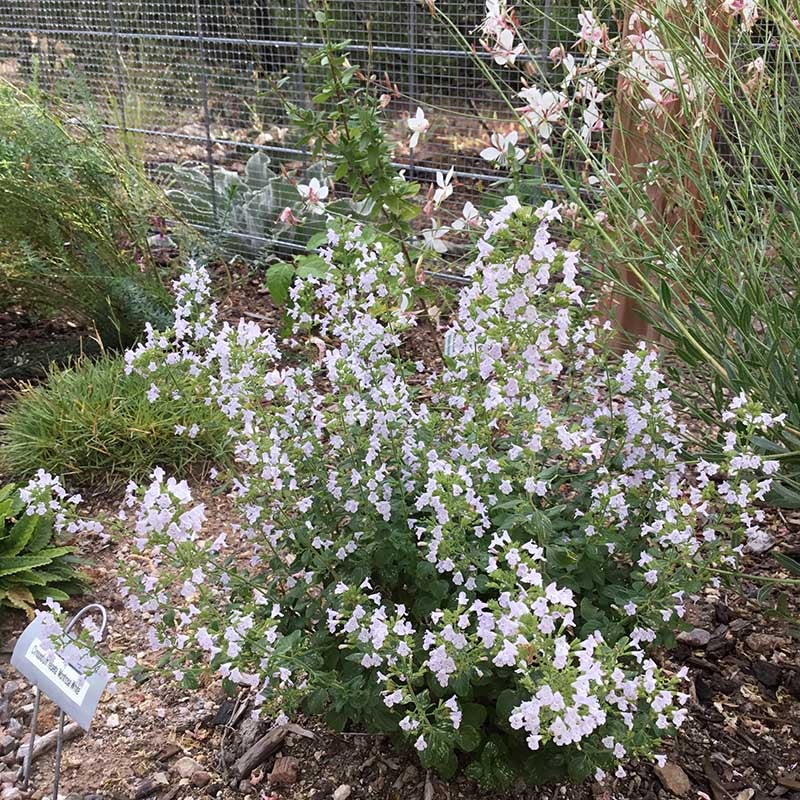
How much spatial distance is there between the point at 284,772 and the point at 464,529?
689 mm

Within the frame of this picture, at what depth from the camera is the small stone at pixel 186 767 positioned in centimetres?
182

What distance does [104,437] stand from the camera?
2.81 m

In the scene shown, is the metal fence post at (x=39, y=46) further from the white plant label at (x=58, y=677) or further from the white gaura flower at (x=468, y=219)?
the white plant label at (x=58, y=677)

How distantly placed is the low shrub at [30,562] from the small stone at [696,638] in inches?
58.5

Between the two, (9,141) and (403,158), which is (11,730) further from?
(403,158)

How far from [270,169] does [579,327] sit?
124 inches

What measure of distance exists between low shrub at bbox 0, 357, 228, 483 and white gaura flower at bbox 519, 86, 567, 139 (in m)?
1.31

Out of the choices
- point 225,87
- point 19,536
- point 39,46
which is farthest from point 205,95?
point 19,536

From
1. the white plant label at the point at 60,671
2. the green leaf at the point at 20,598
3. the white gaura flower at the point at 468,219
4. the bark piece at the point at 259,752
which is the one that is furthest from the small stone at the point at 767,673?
the green leaf at the point at 20,598

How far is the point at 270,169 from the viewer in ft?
14.8

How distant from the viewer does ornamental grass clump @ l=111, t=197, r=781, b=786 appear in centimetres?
133

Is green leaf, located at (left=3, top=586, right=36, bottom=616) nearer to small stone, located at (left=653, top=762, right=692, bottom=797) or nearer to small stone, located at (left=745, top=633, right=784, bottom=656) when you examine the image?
small stone, located at (left=653, top=762, right=692, bottom=797)

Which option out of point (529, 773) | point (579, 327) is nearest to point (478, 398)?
→ point (579, 327)

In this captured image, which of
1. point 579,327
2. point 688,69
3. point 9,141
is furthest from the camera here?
point 9,141
